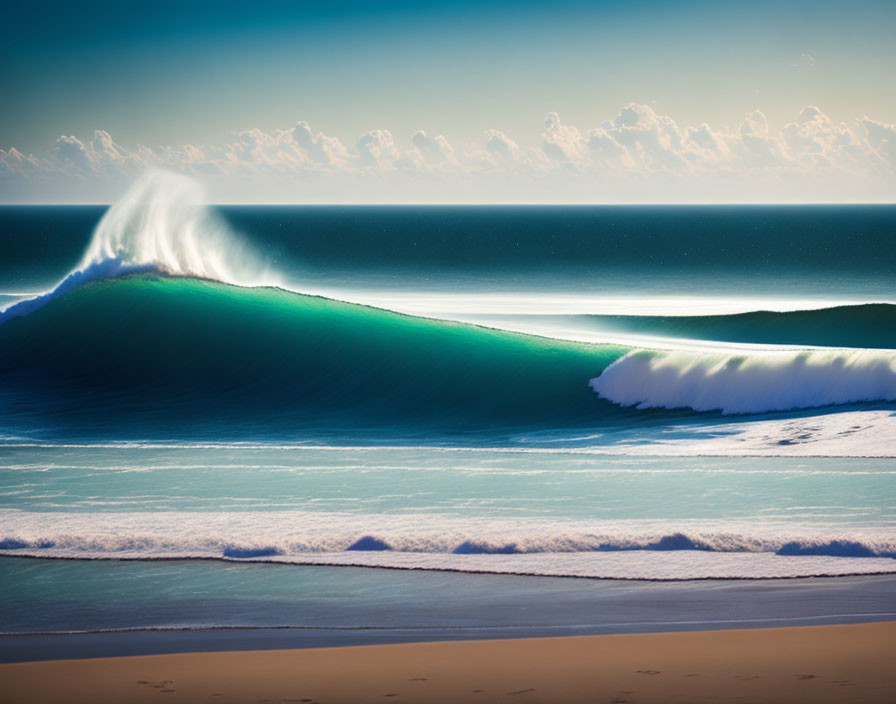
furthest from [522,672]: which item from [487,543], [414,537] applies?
[414,537]

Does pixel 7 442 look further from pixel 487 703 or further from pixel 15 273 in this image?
pixel 15 273

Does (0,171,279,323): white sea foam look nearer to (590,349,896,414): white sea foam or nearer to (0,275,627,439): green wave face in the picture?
(0,275,627,439): green wave face

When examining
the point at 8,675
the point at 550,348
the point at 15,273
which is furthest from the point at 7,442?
the point at 15,273

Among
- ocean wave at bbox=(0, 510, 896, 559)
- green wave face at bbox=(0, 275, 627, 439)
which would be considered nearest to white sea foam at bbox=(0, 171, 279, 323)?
green wave face at bbox=(0, 275, 627, 439)

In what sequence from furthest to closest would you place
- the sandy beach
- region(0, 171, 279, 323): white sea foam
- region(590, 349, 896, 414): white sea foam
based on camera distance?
region(0, 171, 279, 323): white sea foam
region(590, 349, 896, 414): white sea foam
the sandy beach

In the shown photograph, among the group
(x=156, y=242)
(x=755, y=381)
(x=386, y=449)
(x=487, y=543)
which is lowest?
(x=487, y=543)

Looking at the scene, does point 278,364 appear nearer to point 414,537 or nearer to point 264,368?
point 264,368

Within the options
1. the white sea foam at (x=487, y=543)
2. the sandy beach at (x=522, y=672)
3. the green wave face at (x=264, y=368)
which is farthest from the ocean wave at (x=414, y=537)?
the green wave face at (x=264, y=368)
